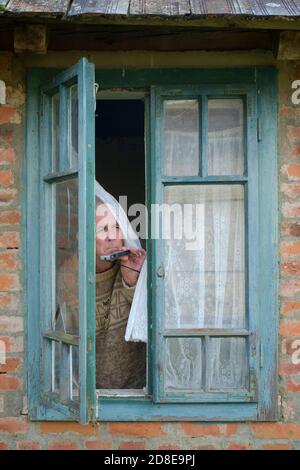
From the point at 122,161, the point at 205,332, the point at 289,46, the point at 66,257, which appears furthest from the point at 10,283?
the point at 122,161

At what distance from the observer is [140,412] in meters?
4.04

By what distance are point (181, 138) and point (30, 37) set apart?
3.11ft

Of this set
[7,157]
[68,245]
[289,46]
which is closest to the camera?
[68,245]

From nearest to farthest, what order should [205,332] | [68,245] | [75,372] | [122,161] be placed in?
[75,372] → [68,245] → [205,332] → [122,161]

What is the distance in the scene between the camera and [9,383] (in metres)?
4.08

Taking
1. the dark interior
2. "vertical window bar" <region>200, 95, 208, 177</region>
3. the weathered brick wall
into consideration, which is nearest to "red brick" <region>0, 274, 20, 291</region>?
the weathered brick wall

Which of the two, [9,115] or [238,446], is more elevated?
[9,115]

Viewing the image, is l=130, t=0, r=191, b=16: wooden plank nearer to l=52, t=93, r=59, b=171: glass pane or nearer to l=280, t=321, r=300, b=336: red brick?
l=52, t=93, r=59, b=171: glass pane

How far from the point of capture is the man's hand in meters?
4.25

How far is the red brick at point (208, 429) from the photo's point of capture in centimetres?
406

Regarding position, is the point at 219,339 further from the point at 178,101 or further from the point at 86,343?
the point at 178,101

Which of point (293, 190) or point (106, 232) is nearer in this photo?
point (293, 190)

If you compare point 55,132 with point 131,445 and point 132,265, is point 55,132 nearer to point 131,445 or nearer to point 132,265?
point 132,265

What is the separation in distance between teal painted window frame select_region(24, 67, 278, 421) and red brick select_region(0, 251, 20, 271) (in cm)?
7
